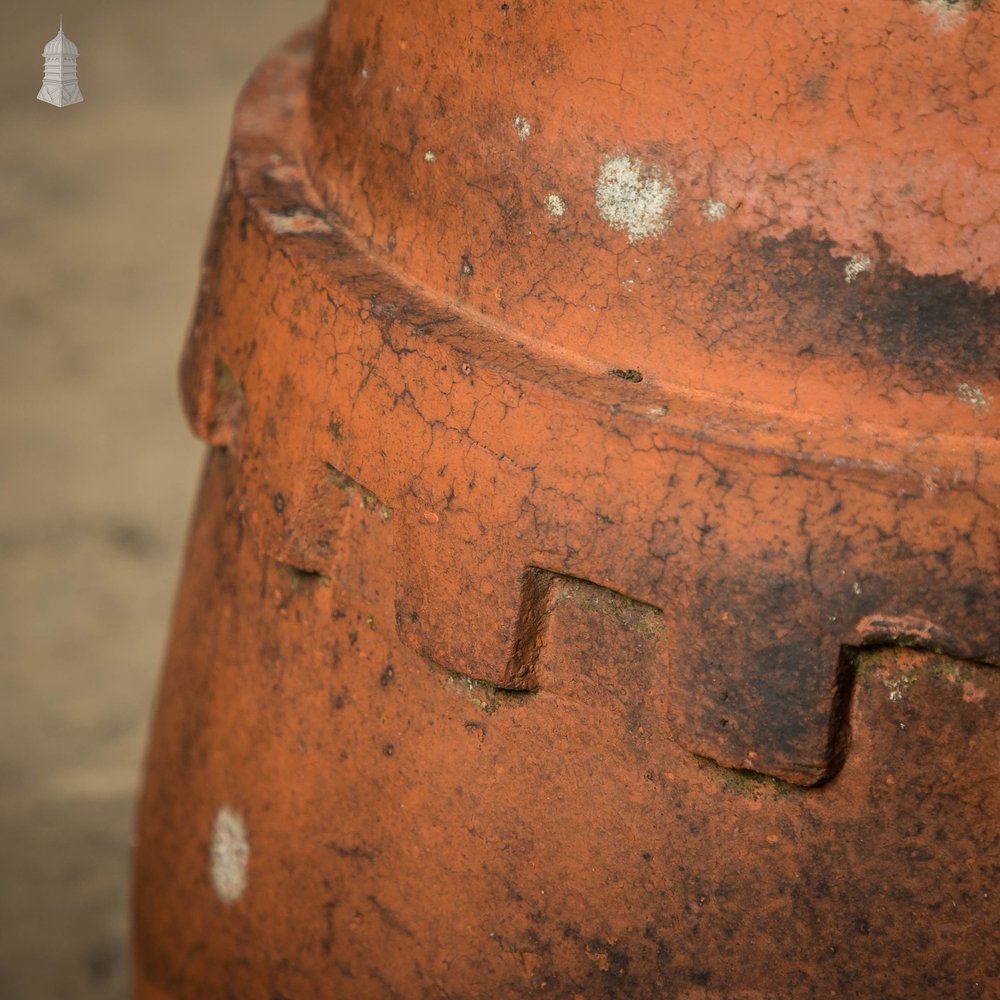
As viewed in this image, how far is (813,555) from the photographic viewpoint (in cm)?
87

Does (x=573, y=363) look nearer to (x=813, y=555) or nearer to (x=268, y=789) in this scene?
(x=813, y=555)

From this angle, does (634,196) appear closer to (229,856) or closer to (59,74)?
(59,74)

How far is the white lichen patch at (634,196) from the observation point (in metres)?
0.91

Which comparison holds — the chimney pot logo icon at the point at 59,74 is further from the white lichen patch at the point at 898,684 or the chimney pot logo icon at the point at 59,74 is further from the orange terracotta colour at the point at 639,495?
Answer: the white lichen patch at the point at 898,684

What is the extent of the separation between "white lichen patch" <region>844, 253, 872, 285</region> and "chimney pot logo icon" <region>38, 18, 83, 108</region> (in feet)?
1.71

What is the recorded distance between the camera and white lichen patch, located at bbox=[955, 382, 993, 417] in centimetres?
87

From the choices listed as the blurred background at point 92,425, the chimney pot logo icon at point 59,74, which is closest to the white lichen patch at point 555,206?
the chimney pot logo icon at point 59,74

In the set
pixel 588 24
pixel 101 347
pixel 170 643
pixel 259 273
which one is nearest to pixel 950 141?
pixel 588 24

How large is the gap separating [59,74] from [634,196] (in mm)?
414

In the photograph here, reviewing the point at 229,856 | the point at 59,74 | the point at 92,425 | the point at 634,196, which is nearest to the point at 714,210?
the point at 634,196

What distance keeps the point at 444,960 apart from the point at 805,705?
331 millimetres

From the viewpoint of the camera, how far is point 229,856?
1.19 m

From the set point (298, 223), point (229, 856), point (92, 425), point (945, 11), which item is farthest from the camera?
point (92, 425)

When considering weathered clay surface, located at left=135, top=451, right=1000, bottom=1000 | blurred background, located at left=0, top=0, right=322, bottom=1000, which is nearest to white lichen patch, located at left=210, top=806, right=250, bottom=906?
weathered clay surface, located at left=135, top=451, right=1000, bottom=1000
